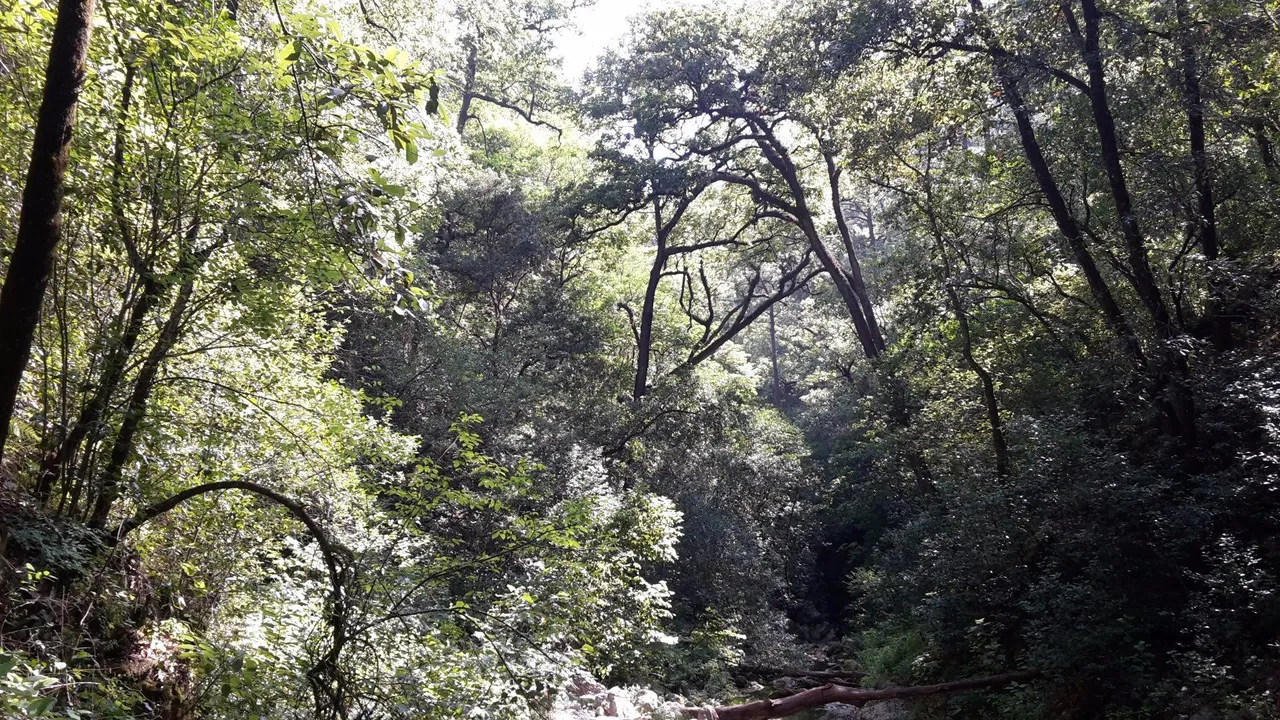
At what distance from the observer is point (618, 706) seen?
8.73 m

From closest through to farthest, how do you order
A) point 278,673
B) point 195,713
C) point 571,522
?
point 278,673, point 195,713, point 571,522

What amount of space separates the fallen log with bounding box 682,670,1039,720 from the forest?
2.7 inches

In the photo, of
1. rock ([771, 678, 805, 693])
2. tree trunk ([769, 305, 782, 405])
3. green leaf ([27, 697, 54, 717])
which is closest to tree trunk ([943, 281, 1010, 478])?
rock ([771, 678, 805, 693])

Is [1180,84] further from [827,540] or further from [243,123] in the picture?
[827,540]

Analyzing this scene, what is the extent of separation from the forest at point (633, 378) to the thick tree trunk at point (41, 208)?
0.01m

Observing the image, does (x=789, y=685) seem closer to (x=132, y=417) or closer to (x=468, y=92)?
(x=132, y=417)

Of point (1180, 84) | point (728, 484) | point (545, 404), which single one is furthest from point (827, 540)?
point (1180, 84)

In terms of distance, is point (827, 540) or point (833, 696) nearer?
point (833, 696)

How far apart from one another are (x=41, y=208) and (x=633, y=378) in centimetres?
1794

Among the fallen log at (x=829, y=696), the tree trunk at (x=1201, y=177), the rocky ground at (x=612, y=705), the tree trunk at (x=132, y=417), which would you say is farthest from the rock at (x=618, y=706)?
the tree trunk at (x=1201, y=177)

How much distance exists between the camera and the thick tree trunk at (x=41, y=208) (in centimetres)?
307

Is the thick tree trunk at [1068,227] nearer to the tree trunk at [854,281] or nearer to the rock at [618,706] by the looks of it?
the tree trunk at [854,281]

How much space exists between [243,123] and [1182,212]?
34.9 ft

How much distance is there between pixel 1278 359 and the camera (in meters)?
8.36
